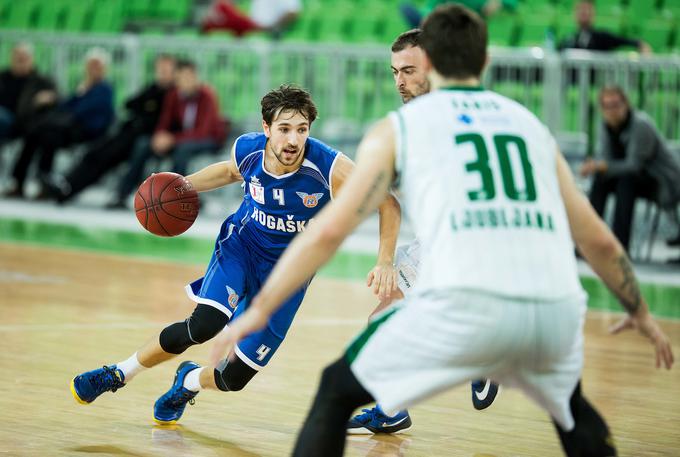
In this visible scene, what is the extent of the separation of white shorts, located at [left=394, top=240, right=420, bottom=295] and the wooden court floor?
0.72 metres

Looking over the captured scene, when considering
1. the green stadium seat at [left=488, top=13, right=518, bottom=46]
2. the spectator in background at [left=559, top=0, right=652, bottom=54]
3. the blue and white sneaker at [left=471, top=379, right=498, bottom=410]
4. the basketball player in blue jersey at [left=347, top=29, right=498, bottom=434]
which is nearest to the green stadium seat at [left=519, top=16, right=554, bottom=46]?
the green stadium seat at [left=488, top=13, right=518, bottom=46]

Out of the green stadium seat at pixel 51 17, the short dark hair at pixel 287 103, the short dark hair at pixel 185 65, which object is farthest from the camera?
the green stadium seat at pixel 51 17

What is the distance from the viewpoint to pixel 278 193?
589 cm

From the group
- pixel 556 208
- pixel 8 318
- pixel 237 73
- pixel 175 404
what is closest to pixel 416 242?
pixel 175 404

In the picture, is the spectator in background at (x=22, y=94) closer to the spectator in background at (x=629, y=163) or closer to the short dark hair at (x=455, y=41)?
the spectator in background at (x=629, y=163)

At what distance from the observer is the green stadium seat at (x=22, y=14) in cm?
2141

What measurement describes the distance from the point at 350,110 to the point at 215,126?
177 cm

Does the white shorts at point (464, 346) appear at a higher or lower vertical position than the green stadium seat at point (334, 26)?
higher

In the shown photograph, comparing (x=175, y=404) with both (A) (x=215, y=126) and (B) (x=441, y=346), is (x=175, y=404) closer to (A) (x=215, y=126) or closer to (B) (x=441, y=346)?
(B) (x=441, y=346)

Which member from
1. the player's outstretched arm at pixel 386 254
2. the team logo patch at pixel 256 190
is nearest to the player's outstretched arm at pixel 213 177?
the team logo patch at pixel 256 190

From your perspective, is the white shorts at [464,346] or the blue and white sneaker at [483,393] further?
the blue and white sneaker at [483,393]

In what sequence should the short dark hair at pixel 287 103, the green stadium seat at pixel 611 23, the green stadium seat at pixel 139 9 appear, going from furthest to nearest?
1. the green stadium seat at pixel 139 9
2. the green stadium seat at pixel 611 23
3. the short dark hair at pixel 287 103

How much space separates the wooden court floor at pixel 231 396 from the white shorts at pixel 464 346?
179 cm

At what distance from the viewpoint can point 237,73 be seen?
1644 centimetres
